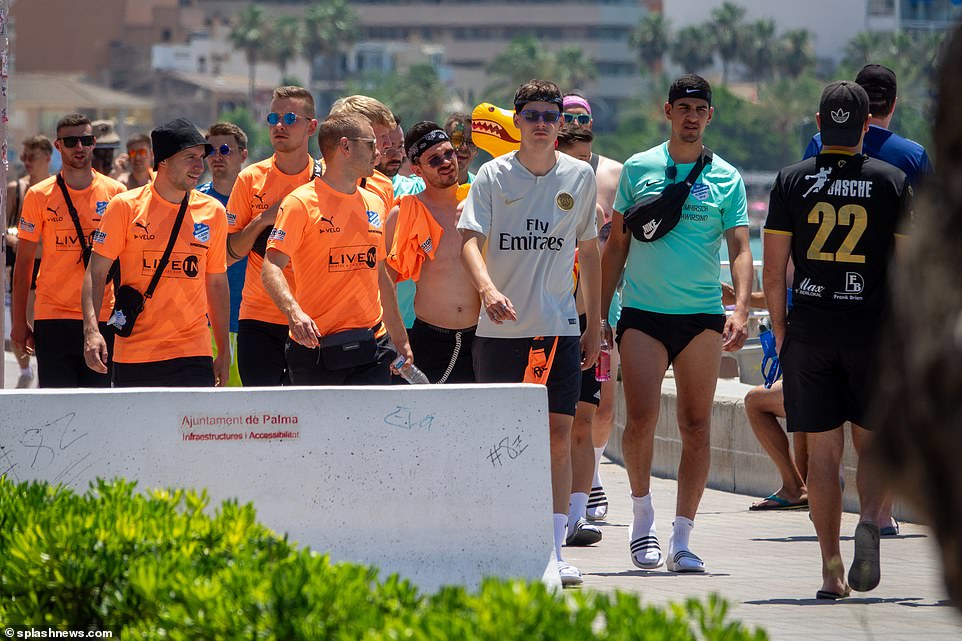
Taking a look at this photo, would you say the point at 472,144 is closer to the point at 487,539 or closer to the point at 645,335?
the point at 645,335

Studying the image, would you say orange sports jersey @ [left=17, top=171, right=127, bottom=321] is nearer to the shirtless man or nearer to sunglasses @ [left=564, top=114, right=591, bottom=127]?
the shirtless man

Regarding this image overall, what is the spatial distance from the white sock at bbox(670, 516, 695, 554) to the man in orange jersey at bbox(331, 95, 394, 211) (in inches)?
86.0

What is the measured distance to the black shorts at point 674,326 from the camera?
807 cm

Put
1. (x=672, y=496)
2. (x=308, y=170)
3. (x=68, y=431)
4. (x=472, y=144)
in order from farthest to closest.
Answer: (x=672, y=496) < (x=472, y=144) < (x=308, y=170) < (x=68, y=431)

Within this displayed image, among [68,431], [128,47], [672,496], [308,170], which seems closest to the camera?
[68,431]

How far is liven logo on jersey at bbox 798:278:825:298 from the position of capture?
281 inches

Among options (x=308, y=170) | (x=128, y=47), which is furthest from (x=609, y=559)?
(x=128, y=47)

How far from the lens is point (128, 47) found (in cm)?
18000

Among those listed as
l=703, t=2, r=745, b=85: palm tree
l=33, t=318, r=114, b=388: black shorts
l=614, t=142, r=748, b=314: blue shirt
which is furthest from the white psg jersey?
l=703, t=2, r=745, b=85: palm tree

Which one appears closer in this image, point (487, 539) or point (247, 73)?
point (487, 539)

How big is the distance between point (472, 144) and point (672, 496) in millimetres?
2798

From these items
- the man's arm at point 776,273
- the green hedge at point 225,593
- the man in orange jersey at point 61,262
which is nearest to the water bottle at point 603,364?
the man's arm at point 776,273

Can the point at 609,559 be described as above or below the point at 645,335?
below

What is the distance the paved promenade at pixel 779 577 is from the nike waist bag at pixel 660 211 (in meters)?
1.59
